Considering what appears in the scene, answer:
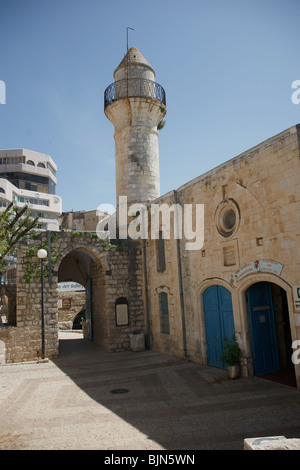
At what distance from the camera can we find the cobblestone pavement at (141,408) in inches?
210

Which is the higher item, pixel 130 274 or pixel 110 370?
pixel 130 274

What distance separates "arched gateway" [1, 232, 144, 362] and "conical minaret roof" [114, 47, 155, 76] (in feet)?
28.3

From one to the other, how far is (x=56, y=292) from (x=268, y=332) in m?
7.56

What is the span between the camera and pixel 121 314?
13617 millimetres

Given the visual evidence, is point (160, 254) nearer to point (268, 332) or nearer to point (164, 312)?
point (164, 312)

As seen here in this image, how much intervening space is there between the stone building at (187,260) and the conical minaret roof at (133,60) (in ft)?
0.17

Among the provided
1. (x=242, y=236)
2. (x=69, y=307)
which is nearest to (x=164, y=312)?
(x=242, y=236)

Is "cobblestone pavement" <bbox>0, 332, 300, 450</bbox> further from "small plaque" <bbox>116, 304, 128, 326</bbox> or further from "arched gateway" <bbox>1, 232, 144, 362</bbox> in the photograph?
"small plaque" <bbox>116, 304, 128, 326</bbox>

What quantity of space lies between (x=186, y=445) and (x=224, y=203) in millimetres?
6091

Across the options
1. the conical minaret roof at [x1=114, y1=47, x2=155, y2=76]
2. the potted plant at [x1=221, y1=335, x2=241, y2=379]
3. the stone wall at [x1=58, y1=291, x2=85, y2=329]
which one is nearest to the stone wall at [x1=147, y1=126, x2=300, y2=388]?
the potted plant at [x1=221, y1=335, x2=241, y2=379]

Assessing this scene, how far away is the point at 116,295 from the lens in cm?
1373

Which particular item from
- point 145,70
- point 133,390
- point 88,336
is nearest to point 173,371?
point 133,390

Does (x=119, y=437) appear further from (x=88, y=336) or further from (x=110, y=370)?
(x=88, y=336)

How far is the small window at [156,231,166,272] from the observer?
1280cm
